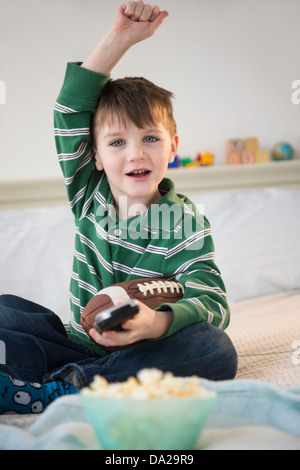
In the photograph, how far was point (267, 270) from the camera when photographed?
6.37 feet

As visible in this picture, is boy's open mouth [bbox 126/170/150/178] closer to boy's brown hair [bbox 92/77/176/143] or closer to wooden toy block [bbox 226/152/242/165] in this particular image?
boy's brown hair [bbox 92/77/176/143]

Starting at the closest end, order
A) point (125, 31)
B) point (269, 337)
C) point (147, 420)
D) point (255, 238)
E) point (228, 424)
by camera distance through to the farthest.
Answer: point (147, 420) → point (228, 424) → point (125, 31) → point (269, 337) → point (255, 238)

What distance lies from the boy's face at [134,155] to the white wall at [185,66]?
0.97 m

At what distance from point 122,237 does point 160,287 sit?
A: 210 millimetres

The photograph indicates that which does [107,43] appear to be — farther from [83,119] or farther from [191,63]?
[191,63]

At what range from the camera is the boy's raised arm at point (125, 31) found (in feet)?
4.11

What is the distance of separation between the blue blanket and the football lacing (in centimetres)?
32

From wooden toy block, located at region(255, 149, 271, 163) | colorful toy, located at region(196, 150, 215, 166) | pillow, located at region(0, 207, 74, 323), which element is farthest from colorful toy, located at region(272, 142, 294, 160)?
pillow, located at region(0, 207, 74, 323)

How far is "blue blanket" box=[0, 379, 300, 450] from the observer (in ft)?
2.36

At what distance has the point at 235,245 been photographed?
6.52 feet

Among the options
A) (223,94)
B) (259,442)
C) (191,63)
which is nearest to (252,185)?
(223,94)

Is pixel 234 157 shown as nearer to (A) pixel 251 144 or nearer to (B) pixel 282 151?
(A) pixel 251 144

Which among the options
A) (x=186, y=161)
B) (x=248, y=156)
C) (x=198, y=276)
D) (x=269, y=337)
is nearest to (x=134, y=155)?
(x=198, y=276)

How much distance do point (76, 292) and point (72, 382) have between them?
35cm
